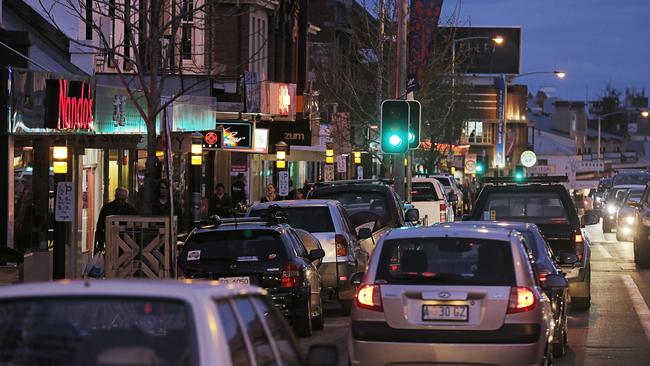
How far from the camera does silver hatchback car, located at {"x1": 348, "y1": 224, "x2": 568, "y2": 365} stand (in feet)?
36.3

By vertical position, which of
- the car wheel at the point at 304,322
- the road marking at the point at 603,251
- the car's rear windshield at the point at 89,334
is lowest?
the road marking at the point at 603,251

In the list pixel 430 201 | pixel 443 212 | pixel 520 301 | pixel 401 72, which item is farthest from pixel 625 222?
pixel 520 301

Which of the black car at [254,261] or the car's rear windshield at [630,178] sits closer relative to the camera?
the black car at [254,261]

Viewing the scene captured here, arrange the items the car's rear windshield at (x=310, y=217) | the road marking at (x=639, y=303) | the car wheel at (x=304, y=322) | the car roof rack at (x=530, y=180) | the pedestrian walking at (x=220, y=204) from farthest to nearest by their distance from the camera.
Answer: the pedestrian walking at (x=220, y=204)
the car roof rack at (x=530, y=180)
the car's rear windshield at (x=310, y=217)
the road marking at (x=639, y=303)
the car wheel at (x=304, y=322)

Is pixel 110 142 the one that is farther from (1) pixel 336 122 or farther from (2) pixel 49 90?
→ (1) pixel 336 122

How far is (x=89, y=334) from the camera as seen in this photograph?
227 inches

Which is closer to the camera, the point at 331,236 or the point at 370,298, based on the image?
the point at 370,298

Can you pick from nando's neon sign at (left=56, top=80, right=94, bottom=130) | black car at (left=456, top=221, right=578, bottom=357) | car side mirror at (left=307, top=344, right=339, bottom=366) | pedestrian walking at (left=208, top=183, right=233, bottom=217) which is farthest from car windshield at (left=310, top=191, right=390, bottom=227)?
car side mirror at (left=307, top=344, right=339, bottom=366)

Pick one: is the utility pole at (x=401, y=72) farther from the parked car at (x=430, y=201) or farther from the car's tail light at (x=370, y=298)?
the car's tail light at (x=370, y=298)

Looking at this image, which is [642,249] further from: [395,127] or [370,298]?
[370,298]

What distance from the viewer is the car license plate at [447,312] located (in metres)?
11.2

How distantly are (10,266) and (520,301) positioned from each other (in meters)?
5.62

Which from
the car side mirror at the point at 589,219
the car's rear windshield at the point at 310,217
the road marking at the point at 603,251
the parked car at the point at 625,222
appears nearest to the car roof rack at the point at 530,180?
the car side mirror at the point at 589,219

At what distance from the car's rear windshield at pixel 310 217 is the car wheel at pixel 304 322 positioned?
3.20m
